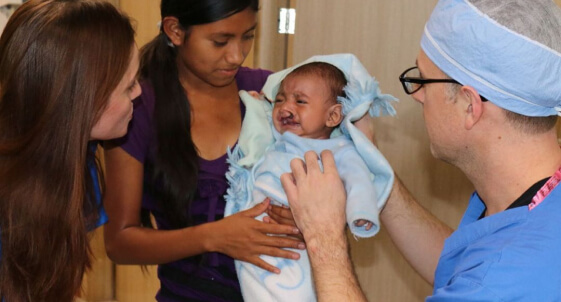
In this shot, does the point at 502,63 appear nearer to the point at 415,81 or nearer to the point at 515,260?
the point at 415,81

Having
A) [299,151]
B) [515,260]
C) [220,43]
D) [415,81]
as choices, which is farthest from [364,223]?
[220,43]

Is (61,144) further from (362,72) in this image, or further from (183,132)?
(362,72)

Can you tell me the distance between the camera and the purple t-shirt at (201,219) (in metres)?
1.87

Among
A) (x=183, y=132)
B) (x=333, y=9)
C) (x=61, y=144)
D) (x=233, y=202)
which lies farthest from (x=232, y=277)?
(x=333, y=9)

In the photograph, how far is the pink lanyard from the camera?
→ 4.36ft

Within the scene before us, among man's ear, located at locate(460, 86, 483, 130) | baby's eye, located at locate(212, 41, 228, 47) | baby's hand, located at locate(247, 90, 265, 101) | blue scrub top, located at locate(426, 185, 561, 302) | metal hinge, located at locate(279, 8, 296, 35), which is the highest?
man's ear, located at locate(460, 86, 483, 130)

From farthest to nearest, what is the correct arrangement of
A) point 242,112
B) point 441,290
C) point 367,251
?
point 367,251, point 242,112, point 441,290

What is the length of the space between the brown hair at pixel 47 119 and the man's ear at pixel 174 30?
0.36m

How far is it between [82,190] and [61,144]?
0.43 ft

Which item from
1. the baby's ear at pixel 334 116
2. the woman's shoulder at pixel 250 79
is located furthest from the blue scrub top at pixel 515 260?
the woman's shoulder at pixel 250 79

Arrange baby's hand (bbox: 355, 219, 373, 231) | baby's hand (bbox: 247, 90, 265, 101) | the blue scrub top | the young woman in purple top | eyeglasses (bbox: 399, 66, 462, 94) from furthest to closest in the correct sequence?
baby's hand (bbox: 247, 90, 265, 101)
the young woman in purple top
baby's hand (bbox: 355, 219, 373, 231)
eyeglasses (bbox: 399, 66, 462, 94)
the blue scrub top

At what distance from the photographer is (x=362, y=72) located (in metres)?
1.92

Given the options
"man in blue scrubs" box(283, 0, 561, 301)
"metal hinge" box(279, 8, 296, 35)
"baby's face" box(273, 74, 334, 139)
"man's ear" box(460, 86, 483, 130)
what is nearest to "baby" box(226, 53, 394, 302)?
"baby's face" box(273, 74, 334, 139)

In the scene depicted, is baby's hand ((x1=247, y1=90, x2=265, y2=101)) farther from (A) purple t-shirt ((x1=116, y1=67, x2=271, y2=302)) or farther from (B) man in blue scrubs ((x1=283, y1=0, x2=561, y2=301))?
(B) man in blue scrubs ((x1=283, y1=0, x2=561, y2=301))
